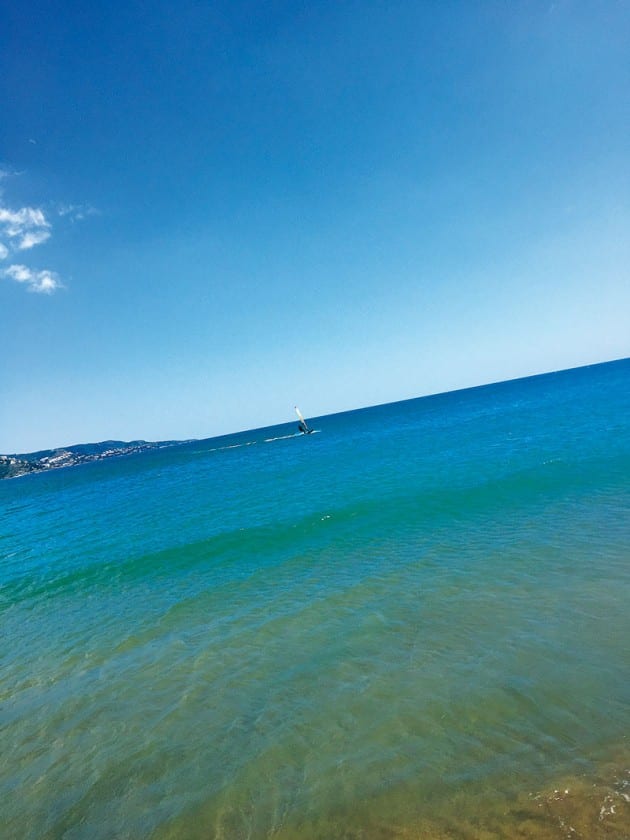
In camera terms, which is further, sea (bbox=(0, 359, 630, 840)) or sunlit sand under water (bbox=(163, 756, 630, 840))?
sea (bbox=(0, 359, 630, 840))

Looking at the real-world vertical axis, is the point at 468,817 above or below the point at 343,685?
above

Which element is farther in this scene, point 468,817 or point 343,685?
point 343,685

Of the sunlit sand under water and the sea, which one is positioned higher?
the sunlit sand under water

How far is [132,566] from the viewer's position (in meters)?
23.0

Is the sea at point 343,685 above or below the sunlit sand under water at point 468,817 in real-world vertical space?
below

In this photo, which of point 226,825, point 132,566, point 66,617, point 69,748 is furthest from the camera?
point 132,566

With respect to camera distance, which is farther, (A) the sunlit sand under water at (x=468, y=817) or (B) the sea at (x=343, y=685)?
(B) the sea at (x=343, y=685)

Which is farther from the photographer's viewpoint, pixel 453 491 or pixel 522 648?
pixel 453 491

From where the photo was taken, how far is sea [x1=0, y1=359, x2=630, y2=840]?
6.47 meters

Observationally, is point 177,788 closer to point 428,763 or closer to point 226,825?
point 226,825

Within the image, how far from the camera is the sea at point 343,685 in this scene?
6.47m

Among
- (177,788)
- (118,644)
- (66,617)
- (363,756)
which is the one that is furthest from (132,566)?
(363,756)

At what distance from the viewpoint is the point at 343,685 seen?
9.52 metres

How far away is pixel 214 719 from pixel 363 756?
11.7 ft
